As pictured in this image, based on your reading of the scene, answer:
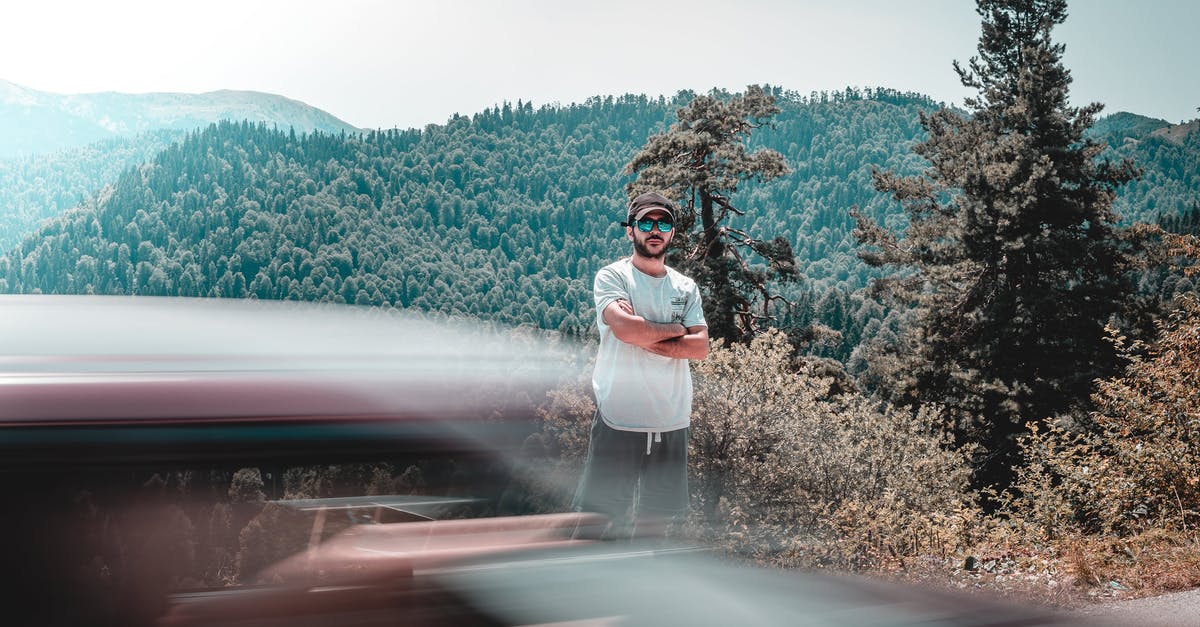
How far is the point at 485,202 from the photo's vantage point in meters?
127

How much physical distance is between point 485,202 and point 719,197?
110 meters

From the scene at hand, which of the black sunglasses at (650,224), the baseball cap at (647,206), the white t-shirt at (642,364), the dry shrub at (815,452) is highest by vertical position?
the baseball cap at (647,206)

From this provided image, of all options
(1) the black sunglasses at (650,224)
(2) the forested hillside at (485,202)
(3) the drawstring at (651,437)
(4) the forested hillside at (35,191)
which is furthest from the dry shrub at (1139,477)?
(2) the forested hillside at (485,202)

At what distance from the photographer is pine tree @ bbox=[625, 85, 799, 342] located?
19422 mm

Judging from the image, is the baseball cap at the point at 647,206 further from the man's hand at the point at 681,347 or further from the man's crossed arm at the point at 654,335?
the man's hand at the point at 681,347

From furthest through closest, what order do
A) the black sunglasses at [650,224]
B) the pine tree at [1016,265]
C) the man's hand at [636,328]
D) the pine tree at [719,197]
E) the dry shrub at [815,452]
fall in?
the pine tree at [719,197]
the pine tree at [1016,265]
the dry shrub at [815,452]
the black sunglasses at [650,224]
the man's hand at [636,328]

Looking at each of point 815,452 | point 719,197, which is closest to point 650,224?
point 815,452

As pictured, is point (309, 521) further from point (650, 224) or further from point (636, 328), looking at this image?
point (650, 224)

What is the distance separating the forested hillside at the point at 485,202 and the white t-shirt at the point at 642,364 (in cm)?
4936

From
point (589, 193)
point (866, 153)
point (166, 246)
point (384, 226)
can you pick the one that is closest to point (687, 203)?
point (166, 246)

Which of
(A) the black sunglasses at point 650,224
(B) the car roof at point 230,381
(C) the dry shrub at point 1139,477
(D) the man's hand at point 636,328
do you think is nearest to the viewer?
(B) the car roof at point 230,381

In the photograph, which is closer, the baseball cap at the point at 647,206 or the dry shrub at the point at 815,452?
the baseball cap at the point at 647,206

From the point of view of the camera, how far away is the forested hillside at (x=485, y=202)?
72.0 meters

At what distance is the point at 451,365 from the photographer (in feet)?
5.27
